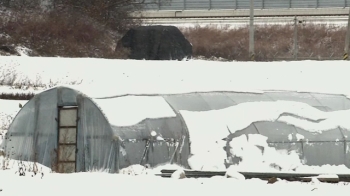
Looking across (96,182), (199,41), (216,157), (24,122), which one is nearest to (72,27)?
(199,41)

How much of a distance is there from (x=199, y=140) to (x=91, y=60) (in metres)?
19.2

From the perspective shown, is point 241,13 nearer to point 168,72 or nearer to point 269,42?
Answer: point 269,42

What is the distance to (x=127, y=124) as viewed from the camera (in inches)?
786

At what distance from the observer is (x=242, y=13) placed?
199ft

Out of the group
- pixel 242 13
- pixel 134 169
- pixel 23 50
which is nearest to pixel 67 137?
pixel 134 169

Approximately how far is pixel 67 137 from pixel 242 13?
40.4 metres

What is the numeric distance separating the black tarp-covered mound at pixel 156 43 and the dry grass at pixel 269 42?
14.5 ft

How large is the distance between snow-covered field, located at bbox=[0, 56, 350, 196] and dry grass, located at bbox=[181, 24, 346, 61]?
10.5m

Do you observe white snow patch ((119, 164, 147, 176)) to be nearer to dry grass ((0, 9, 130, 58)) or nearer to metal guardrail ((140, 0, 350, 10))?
dry grass ((0, 9, 130, 58))

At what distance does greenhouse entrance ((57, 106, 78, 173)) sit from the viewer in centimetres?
2094

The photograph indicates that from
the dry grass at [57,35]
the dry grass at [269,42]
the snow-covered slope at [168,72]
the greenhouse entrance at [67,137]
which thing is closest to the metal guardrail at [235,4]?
the dry grass at [269,42]

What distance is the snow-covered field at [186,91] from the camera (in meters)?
12.9

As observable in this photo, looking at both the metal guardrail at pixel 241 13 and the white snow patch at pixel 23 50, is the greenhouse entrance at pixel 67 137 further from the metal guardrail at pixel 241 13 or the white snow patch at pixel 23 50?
the metal guardrail at pixel 241 13

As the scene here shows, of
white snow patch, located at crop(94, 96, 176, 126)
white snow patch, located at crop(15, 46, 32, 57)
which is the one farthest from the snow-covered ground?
white snow patch, located at crop(15, 46, 32, 57)
